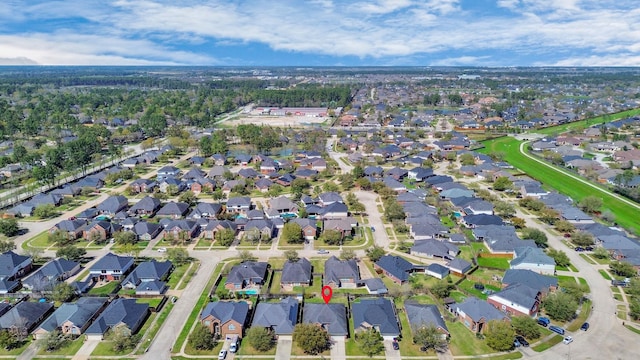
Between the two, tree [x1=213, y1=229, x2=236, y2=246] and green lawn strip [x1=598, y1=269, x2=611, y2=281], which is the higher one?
tree [x1=213, y1=229, x2=236, y2=246]

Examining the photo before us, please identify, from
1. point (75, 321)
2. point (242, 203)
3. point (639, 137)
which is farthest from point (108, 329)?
point (639, 137)

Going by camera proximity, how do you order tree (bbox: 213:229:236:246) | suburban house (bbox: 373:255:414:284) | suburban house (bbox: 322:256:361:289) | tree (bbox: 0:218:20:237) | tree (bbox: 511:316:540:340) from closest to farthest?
1. tree (bbox: 511:316:540:340)
2. suburban house (bbox: 322:256:361:289)
3. suburban house (bbox: 373:255:414:284)
4. tree (bbox: 213:229:236:246)
5. tree (bbox: 0:218:20:237)

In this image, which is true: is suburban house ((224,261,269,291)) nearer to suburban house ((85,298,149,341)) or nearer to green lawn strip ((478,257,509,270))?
suburban house ((85,298,149,341))

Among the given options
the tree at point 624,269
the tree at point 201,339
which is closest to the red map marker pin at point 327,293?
the tree at point 201,339

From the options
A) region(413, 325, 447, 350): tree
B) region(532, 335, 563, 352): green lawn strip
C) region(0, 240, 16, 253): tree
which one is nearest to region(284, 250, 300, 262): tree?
region(413, 325, 447, 350): tree

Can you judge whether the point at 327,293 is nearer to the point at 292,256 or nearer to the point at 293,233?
the point at 292,256

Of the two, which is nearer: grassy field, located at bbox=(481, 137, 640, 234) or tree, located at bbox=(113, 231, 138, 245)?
tree, located at bbox=(113, 231, 138, 245)

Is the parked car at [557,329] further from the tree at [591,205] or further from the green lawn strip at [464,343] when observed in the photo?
the tree at [591,205]

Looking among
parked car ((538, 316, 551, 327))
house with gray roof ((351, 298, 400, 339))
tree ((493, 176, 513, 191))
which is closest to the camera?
house with gray roof ((351, 298, 400, 339))
